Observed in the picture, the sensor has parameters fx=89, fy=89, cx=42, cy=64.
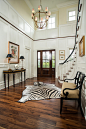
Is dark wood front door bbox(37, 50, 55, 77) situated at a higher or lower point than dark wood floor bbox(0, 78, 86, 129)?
higher

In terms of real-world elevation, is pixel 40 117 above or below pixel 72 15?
below

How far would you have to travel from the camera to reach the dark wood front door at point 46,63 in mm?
7434

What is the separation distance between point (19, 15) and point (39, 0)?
224cm

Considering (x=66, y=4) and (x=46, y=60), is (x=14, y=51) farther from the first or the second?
(x=66, y=4)

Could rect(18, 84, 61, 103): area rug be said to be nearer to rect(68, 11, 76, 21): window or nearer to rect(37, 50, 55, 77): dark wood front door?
rect(37, 50, 55, 77): dark wood front door

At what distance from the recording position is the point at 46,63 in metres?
7.57

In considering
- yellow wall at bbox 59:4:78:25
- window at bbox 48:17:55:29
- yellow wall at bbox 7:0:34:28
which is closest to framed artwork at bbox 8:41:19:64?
yellow wall at bbox 7:0:34:28

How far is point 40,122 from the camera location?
5.38 feet

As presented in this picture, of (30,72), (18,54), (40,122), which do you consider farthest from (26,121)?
(30,72)

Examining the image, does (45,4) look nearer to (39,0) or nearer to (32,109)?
(39,0)

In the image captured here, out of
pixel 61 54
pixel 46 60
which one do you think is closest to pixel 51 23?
pixel 61 54

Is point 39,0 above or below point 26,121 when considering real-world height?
above

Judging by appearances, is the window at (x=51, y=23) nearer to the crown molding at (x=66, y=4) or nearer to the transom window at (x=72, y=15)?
the crown molding at (x=66, y=4)

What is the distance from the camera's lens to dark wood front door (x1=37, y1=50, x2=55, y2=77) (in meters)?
7.43
